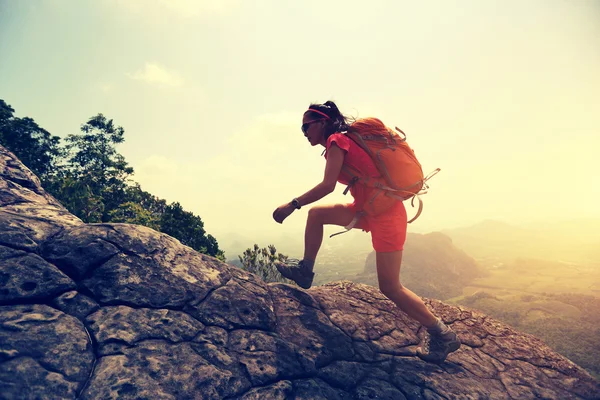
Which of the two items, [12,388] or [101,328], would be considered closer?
[12,388]

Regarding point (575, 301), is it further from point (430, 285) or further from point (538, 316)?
point (430, 285)

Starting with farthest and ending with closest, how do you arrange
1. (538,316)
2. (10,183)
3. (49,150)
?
(538,316)
(49,150)
(10,183)

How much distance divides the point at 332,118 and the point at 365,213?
1544 millimetres

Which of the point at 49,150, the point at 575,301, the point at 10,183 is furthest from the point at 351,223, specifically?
the point at 575,301

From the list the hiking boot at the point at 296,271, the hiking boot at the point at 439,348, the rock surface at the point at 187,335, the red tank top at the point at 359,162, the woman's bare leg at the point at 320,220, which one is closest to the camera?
the rock surface at the point at 187,335

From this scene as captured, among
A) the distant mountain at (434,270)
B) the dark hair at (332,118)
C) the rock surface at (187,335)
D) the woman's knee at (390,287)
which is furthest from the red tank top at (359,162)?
the distant mountain at (434,270)

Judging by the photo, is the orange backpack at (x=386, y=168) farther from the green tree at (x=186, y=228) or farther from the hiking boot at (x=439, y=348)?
the green tree at (x=186, y=228)

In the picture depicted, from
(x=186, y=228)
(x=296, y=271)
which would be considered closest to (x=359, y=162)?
(x=296, y=271)

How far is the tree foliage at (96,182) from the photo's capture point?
22.2m

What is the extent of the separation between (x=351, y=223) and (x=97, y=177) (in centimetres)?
3246

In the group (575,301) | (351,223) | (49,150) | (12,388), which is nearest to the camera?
(12,388)

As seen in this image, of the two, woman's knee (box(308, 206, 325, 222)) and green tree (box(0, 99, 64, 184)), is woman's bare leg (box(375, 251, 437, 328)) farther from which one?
green tree (box(0, 99, 64, 184))

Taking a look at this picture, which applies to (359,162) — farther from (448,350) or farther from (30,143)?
(30,143)

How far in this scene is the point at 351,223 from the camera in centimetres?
432
